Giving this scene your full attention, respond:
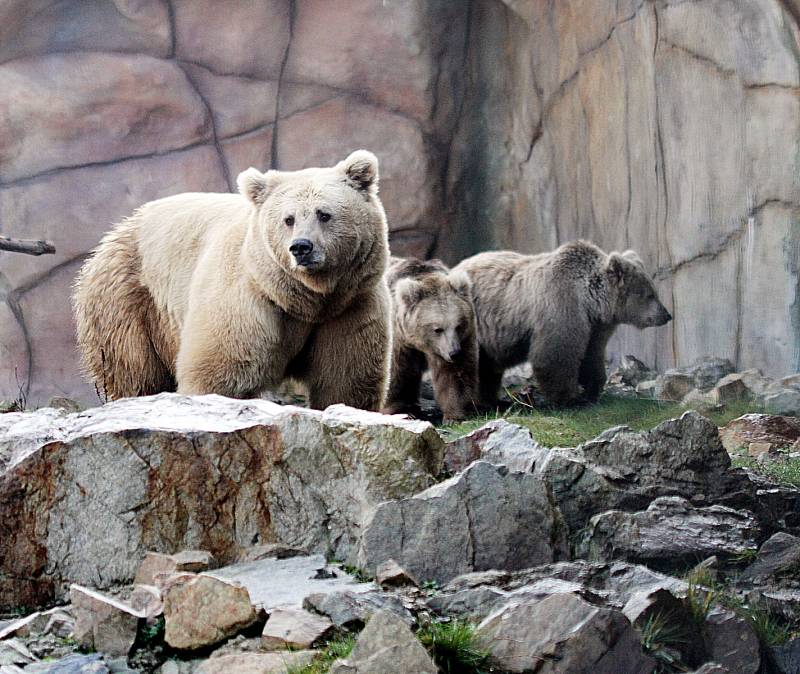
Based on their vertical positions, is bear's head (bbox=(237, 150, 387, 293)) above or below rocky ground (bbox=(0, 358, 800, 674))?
above

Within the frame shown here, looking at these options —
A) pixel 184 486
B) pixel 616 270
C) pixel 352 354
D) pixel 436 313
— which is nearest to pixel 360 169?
pixel 352 354

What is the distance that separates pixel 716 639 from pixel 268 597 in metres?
1.15

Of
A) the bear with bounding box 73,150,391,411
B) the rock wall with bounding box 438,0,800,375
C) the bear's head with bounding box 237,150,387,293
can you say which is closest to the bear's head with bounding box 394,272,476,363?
the rock wall with bounding box 438,0,800,375

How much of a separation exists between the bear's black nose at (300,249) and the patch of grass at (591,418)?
138 centimetres

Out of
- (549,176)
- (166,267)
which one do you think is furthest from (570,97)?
(166,267)

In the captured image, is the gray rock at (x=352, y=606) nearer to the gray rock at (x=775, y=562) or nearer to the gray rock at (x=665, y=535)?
the gray rock at (x=665, y=535)

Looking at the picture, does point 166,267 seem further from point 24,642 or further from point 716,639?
point 716,639

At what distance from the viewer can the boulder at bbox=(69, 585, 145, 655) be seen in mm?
2766

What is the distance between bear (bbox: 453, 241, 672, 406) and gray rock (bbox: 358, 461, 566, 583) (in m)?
Answer: 4.94

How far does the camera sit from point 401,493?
3426 mm

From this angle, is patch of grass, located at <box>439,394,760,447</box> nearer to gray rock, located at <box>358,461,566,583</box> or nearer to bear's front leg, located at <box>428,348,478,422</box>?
bear's front leg, located at <box>428,348,478,422</box>

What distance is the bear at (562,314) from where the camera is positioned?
830 centimetres

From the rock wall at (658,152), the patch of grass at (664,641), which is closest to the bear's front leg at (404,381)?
the rock wall at (658,152)

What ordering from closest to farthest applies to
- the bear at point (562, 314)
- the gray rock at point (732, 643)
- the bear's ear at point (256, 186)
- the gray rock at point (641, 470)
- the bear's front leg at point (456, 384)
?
the gray rock at point (732, 643), the gray rock at point (641, 470), the bear's ear at point (256, 186), the bear's front leg at point (456, 384), the bear at point (562, 314)
